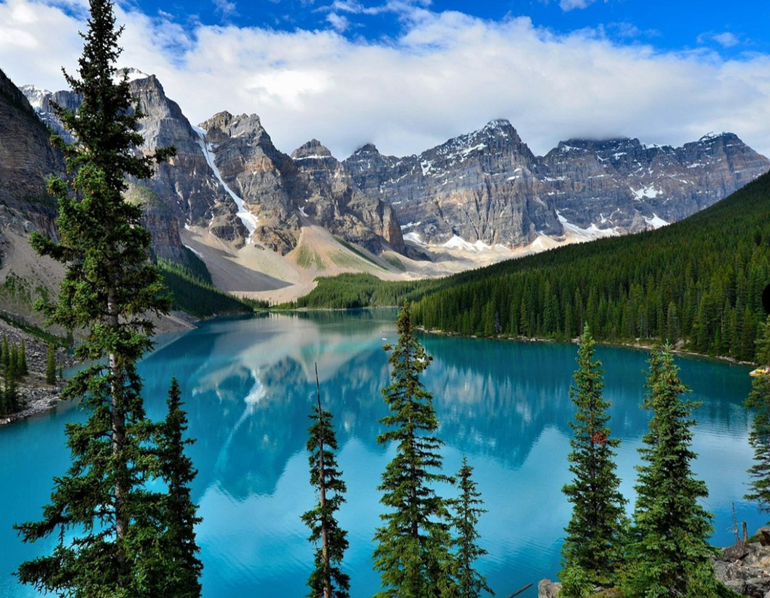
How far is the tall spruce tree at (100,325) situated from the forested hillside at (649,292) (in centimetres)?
8168

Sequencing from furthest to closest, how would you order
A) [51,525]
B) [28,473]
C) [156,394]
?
[156,394] < [28,473] < [51,525]

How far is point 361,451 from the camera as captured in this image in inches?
1620

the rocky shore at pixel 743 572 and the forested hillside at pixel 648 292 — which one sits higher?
the forested hillside at pixel 648 292

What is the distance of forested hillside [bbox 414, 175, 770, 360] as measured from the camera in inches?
2965

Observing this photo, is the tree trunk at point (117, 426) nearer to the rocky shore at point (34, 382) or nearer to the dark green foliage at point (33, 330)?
the rocky shore at point (34, 382)

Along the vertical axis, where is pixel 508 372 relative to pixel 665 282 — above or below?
below

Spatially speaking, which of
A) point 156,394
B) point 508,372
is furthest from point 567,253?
point 156,394

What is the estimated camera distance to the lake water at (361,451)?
2484 cm

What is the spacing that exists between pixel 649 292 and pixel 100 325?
99389 mm

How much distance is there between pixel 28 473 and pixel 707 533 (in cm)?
4289

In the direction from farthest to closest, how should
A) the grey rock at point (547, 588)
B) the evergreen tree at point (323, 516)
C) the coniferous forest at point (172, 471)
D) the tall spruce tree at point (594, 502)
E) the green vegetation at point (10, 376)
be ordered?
1. the green vegetation at point (10, 376)
2. the grey rock at point (547, 588)
3. the tall spruce tree at point (594, 502)
4. the evergreen tree at point (323, 516)
5. the coniferous forest at point (172, 471)

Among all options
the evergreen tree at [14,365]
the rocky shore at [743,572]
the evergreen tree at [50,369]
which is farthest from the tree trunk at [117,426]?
the evergreen tree at [50,369]

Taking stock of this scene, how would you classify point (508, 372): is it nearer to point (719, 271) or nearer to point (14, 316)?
point (719, 271)

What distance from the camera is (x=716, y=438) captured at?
4006 centimetres
